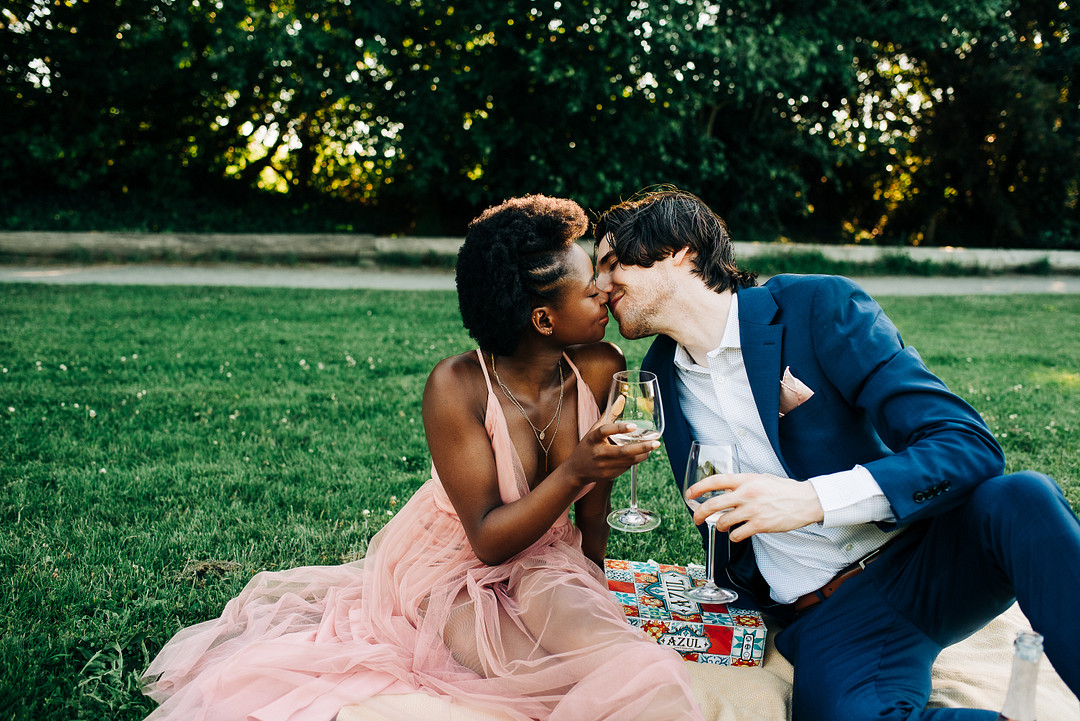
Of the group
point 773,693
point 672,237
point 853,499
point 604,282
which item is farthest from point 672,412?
point 773,693

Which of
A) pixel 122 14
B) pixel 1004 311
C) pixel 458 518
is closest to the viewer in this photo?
pixel 458 518

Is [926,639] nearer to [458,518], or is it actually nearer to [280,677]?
[458,518]

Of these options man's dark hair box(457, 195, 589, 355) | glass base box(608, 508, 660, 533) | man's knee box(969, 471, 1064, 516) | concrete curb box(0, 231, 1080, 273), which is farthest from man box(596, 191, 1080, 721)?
concrete curb box(0, 231, 1080, 273)

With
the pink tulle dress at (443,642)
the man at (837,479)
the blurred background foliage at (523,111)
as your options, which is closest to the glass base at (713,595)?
the man at (837,479)

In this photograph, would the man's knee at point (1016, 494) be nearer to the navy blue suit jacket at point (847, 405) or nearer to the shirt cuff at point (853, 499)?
the navy blue suit jacket at point (847, 405)

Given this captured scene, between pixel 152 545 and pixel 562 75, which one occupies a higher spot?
pixel 562 75

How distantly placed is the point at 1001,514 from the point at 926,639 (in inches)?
25.3

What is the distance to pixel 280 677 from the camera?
2.67 meters

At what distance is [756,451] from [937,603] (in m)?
0.81

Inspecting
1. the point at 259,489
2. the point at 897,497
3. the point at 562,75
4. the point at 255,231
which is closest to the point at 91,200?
the point at 255,231

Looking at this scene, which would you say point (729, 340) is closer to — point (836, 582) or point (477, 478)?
point (836, 582)

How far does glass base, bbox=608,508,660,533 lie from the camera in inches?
112

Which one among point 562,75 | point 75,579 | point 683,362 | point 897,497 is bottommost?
point 75,579

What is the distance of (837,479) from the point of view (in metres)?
2.48
